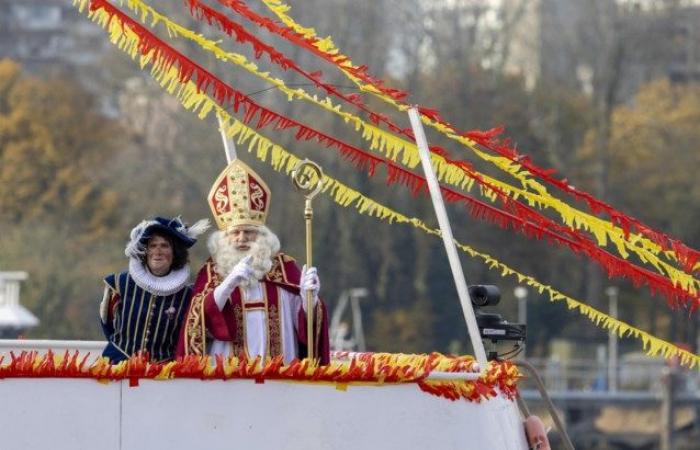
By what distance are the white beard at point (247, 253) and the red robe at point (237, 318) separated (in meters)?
0.06

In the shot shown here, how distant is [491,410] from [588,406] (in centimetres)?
3649

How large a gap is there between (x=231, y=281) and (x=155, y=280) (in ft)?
1.84

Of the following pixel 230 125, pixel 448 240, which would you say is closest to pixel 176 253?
pixel 230 125

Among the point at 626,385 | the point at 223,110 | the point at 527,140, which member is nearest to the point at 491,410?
the point at 223,110

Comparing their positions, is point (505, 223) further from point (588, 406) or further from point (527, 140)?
point (527, 140)

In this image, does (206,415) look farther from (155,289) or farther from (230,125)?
(230,125)

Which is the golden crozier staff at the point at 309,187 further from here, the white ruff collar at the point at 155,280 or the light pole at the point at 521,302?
the light pole at the point at 521,302

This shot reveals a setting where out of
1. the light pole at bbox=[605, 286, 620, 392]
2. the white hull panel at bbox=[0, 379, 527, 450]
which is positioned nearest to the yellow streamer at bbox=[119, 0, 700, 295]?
the white hull panel at bbox=[0, 379, 527, 450]

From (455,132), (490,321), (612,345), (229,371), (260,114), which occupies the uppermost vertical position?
(612,345)

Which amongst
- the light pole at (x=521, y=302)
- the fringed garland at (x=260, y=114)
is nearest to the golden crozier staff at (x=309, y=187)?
the fringed garland at (x=260, y=114)

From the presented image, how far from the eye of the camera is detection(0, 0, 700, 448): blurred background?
52000 millimetres

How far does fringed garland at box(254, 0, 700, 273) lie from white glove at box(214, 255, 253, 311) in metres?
1.09

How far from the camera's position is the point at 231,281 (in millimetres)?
11070

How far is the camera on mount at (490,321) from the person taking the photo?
11898mm
